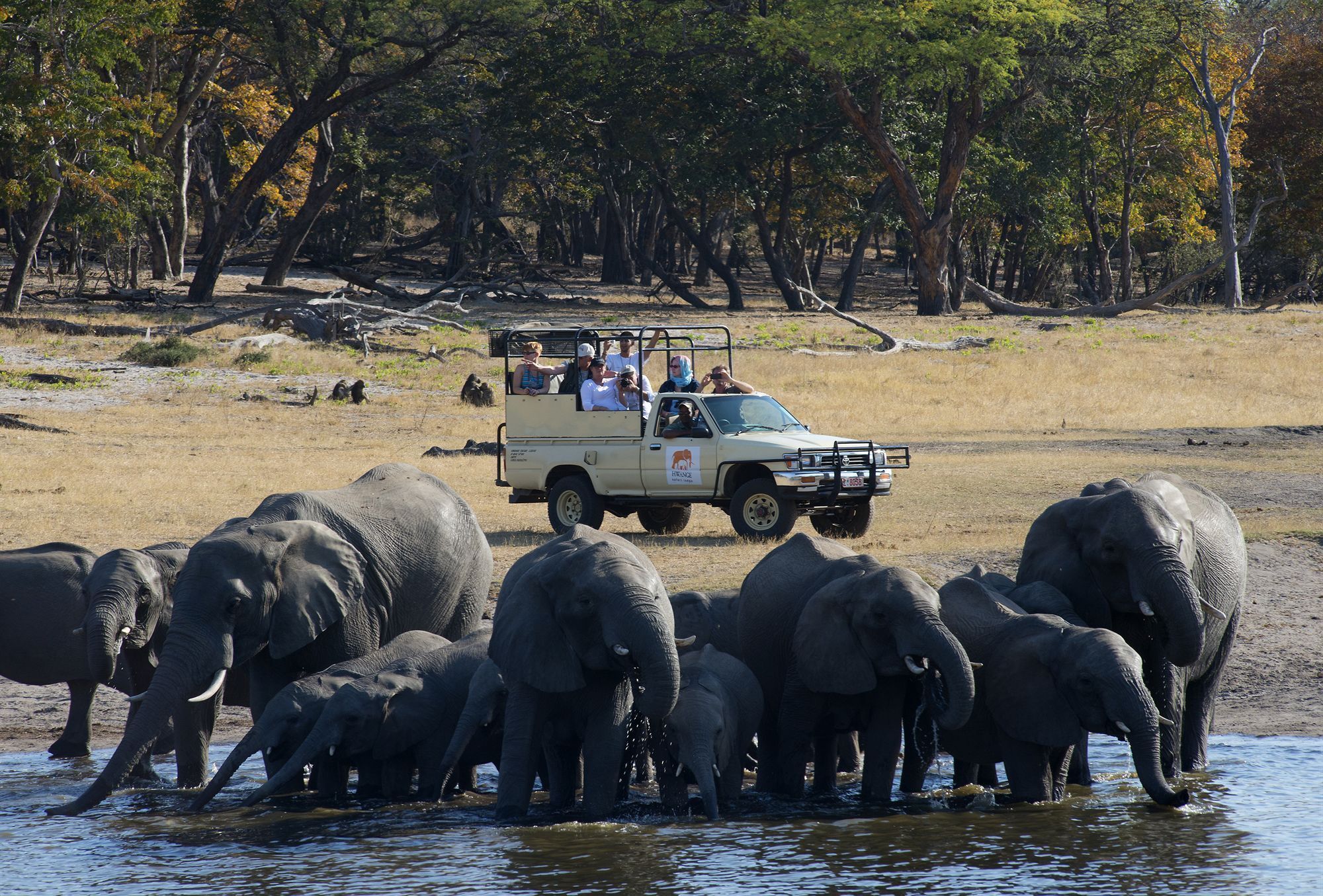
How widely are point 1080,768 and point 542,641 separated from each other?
386 cm

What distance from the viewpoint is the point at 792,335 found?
41875mm

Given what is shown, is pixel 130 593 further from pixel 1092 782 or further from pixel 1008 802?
pixel 1092 782

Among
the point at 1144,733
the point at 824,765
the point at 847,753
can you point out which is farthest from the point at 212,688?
the point at 1144,733

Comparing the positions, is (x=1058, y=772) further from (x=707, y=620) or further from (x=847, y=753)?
(x=707, y=620)

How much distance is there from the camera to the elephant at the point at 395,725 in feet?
30.3

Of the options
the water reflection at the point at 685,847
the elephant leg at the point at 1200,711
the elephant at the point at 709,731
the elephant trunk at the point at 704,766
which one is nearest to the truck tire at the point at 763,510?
the elephant leg at the point at 1200,711

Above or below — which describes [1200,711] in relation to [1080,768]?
above

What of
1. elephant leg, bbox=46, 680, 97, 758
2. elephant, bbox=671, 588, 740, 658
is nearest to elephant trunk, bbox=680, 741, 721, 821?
elephant, bbox=671, 588, 740, 658

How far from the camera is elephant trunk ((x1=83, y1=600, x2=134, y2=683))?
9.58 meters

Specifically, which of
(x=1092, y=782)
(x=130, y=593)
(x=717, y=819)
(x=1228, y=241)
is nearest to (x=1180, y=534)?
(x=1092, y=782)

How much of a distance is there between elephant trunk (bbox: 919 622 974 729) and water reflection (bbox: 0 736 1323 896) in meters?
0.76

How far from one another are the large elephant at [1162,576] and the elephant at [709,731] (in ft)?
7.33

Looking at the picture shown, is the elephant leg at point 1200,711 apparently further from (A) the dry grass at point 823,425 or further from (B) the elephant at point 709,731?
(A) the dry grass at point 823,425

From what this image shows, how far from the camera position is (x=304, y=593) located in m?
9.38
